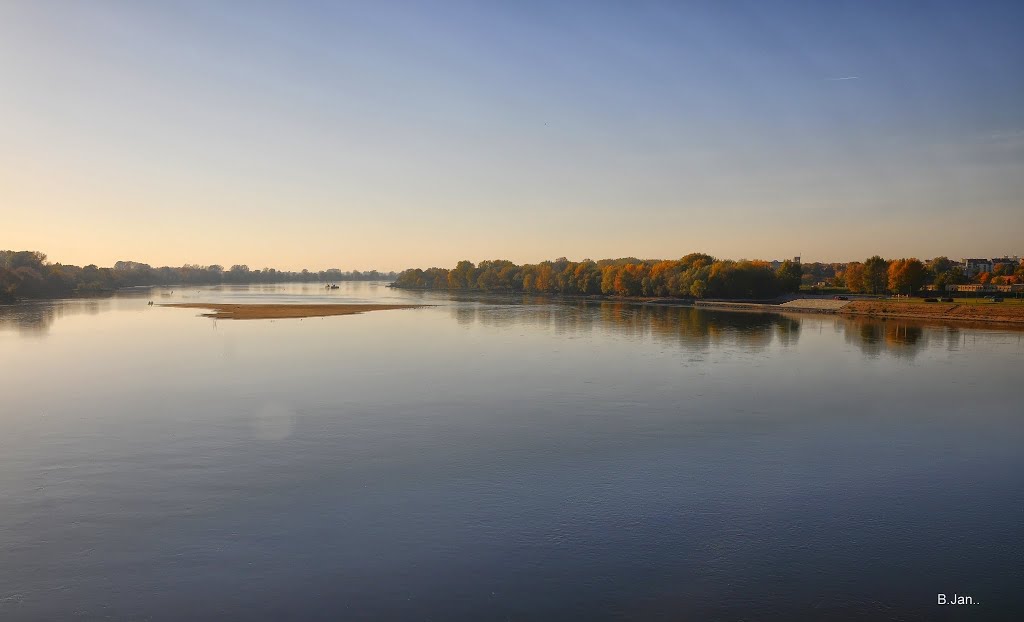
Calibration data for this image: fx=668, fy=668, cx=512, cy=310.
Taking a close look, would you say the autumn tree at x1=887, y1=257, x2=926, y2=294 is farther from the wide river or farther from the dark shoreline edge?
the wide river

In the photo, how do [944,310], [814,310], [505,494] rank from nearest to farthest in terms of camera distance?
[505,494]
[944,310]
[814,310]

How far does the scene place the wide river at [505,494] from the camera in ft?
45.7

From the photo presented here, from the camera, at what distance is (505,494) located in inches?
764

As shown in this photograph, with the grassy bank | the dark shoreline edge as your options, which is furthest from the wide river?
the grassy bank

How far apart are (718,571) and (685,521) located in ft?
8.74

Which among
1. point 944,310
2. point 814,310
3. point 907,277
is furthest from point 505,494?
point 907,277

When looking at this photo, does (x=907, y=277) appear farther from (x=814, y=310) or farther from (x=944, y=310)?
(x=944, y=310)

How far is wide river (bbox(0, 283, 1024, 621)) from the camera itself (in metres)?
13.9

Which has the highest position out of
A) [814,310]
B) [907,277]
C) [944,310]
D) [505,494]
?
[907,277]

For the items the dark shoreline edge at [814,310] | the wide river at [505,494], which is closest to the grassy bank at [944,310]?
the dark shoreline edge at [814,310]

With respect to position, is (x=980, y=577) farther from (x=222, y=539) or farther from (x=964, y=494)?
(x=222, y=539)

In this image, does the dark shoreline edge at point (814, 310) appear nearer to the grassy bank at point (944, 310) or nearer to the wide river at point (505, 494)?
the grassy bank at point (944, 310)

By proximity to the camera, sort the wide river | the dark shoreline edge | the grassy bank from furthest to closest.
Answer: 1. the grassy bank
2. the dark shoreline edge
3. the wide river

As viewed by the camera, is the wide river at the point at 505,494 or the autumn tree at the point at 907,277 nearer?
the wide river at the point at 505,494
